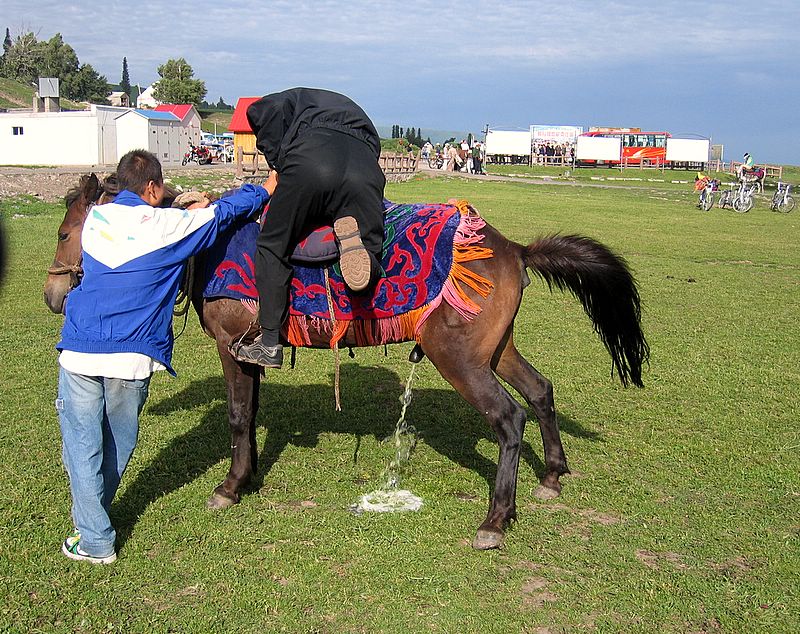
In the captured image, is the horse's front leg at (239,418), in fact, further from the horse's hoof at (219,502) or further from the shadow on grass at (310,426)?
the shadow on grass at (310,426)

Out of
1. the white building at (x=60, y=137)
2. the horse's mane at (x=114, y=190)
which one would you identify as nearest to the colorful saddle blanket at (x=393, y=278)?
the horse's mane at (x=114, y=190)

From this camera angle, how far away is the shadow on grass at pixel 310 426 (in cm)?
541

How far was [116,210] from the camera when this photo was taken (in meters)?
4.04

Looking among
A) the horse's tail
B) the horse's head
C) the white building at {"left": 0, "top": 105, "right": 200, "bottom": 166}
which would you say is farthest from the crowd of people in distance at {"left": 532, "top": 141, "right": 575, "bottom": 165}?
the horse's head

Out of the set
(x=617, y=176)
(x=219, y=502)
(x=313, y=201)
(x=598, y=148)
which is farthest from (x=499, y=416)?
(x=598, y=148)

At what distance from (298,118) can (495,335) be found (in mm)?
1709

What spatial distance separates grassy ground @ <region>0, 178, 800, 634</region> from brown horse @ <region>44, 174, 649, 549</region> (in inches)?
9.8

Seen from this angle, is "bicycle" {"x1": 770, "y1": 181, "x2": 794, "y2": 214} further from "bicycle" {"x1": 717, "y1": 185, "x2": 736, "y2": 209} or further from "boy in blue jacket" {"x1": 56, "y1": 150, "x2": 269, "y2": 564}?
"boy in blue jacket" {"x1": 56, "y1": 150, "x2": 269, "y2": 564}

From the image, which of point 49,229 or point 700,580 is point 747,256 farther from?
point 49,229

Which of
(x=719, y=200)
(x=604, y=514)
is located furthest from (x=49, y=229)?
(x=719, y=200)

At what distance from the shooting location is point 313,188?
441 centimetres

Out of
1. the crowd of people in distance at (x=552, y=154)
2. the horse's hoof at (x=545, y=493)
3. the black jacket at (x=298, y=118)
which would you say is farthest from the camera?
the crowd of people in distance at (x=552, y=154)

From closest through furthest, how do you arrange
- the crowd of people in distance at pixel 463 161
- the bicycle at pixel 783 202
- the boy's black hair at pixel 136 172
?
1. the boy's black hair at pixel 136 172
2. the bicycle at pixel 783 202
3. the crowd of people in distance at pixel 463 161

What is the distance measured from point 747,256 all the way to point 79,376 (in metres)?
15.8
